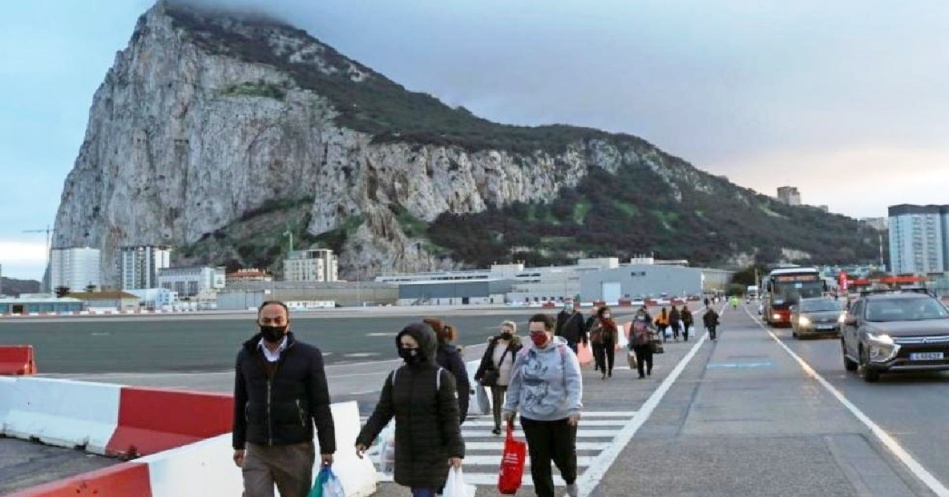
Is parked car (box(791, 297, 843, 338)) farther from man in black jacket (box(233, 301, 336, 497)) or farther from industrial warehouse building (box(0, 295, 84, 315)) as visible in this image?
industrial warehouse building (box(0, 295, 84, 315))

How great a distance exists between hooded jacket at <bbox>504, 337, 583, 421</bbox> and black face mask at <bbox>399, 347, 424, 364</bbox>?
5.65ft

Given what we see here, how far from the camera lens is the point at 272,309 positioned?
5.52 metres

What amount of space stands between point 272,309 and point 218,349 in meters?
30.6

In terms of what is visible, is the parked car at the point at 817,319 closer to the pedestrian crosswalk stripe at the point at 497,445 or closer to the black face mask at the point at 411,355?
the pedestrian crosswalk stripe at the point at 497,445

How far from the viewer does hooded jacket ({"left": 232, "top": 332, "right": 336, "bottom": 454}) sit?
5465 mm

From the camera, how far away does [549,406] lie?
7.15 m

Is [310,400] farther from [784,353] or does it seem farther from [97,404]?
[784,353]

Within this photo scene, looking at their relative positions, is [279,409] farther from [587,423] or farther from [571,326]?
[571,326]

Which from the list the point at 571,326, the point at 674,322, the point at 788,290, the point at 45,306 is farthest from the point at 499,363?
the point at 45,306

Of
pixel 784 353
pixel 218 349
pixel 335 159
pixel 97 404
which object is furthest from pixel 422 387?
pixel 335 159

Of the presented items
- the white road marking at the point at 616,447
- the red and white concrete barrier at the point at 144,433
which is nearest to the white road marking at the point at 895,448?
the white road marking at the point at 616,447

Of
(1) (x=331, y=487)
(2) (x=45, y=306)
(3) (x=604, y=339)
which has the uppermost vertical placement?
(1) (x=331, y=487)

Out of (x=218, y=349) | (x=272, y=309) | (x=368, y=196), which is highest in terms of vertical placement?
(x=368, y=196)

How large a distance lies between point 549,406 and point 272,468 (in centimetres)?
241
